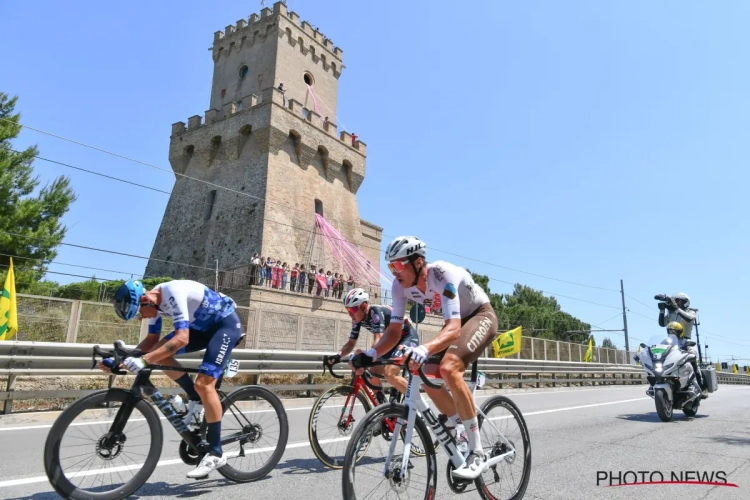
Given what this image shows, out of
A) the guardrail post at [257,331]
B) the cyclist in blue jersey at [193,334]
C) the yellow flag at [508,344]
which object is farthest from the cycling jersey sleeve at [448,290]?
the yellow flag at [508,344]

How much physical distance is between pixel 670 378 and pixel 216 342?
8.02 meters

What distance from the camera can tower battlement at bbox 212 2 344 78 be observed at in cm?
3581

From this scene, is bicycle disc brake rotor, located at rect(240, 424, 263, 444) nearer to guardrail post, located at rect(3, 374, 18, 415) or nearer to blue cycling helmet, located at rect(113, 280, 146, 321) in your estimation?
blue cycling helmet, located at rect(113, 280, 146, 321)

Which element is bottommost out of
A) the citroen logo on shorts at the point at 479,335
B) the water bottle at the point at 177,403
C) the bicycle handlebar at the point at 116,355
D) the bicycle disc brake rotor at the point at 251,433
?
the bicycle disc brake rotor at the point at 251,433

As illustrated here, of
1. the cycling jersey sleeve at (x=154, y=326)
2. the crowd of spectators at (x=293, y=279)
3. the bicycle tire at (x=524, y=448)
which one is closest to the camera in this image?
the bicycle tire at (x=524, y=448)

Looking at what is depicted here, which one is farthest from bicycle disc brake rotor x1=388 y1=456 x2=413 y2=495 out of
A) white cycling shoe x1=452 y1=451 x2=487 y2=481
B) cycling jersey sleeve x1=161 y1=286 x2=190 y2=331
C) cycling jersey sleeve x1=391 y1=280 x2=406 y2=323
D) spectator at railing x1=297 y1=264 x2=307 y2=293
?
spectator at railing x1=297 y1=264 x2=307 y2=293

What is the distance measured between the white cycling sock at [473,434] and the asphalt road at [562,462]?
723 millimetres

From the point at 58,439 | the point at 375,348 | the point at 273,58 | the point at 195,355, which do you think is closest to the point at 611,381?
the point at 195,355

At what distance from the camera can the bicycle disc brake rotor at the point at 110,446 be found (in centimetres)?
335

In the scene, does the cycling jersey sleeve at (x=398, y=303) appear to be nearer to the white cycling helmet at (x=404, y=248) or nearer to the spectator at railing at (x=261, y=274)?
the white cycling helmet at (x=404, y=248)

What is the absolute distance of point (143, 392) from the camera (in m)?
3.55

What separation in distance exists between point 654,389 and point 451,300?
697 cm

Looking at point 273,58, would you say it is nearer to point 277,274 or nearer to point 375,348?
point 277,274

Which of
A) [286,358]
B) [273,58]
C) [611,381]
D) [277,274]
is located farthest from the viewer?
[273,58]
